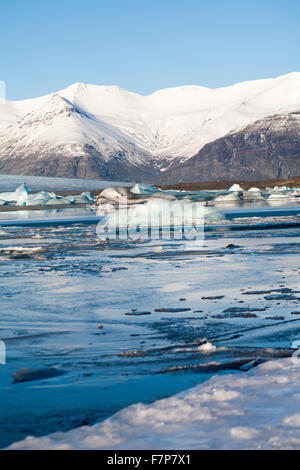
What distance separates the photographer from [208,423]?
306 centimetres

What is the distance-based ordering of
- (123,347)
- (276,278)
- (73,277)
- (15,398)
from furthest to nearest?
(73,277) < (276,278) < (123,347) < (15,398)

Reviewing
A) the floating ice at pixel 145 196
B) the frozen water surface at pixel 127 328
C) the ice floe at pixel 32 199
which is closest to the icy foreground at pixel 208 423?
the frozen water surface at pixel 127 328

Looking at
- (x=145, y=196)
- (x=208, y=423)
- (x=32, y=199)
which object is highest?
(x=32, y=199)

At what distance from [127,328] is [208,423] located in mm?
2325

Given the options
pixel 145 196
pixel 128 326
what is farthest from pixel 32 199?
pixel 128 326

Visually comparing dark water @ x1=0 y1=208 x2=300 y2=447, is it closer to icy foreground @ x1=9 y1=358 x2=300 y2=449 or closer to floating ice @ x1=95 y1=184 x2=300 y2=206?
icy foreground @ x1=9 y1=358 x2=300 y2=449

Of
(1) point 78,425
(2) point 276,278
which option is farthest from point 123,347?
(2) point 276,278

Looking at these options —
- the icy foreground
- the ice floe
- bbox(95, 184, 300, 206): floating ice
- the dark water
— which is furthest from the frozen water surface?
the ice floe

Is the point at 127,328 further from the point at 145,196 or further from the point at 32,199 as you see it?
the point at 32,199

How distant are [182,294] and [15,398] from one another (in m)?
3.62

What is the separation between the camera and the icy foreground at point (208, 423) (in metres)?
2.83

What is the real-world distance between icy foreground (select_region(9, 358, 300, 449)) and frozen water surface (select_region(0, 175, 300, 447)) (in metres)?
0.16

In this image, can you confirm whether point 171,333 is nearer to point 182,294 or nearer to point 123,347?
point 123,347

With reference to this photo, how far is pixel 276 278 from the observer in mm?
7961
